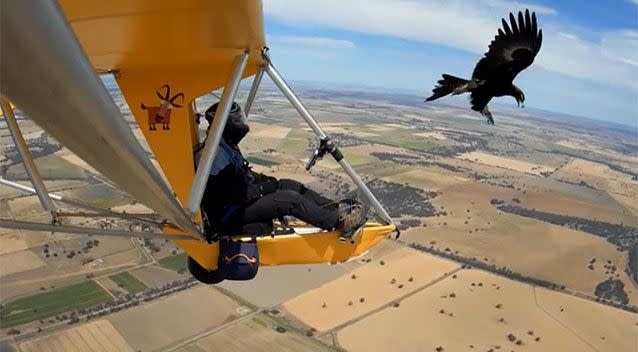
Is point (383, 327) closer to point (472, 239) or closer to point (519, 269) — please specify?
point (519, 269)

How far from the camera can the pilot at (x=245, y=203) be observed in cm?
559

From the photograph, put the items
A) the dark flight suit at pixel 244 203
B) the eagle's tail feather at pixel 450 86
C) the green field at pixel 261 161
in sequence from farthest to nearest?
the green field at pixel 261 161 → the dark flight suit at pixel 244 203 → the eagle's tail feather at pixel 450 86

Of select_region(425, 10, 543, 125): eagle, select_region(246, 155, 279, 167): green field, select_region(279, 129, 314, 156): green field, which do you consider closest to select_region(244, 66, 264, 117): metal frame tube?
select_region(425, 10, 543, 125): eagle

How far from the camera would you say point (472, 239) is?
156 ft

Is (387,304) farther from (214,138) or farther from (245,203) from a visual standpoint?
(214,138)

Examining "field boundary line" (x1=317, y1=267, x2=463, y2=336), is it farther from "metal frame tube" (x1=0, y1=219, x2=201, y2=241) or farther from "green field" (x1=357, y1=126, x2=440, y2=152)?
"green field" (x1=357, y1=126, x2=440, y2=152)

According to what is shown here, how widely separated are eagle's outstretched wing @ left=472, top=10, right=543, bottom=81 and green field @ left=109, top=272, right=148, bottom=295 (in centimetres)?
3029

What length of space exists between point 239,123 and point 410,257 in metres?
35.6

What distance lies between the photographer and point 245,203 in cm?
586

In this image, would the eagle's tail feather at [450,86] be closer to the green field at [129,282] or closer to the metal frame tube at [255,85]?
the metal frame tube at [255,85]

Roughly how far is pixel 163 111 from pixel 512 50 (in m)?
3.55

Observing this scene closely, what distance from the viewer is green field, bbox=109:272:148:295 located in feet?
104

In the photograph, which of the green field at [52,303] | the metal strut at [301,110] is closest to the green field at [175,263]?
the green field at [52,303]

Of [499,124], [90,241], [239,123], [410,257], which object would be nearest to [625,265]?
[410,257]
